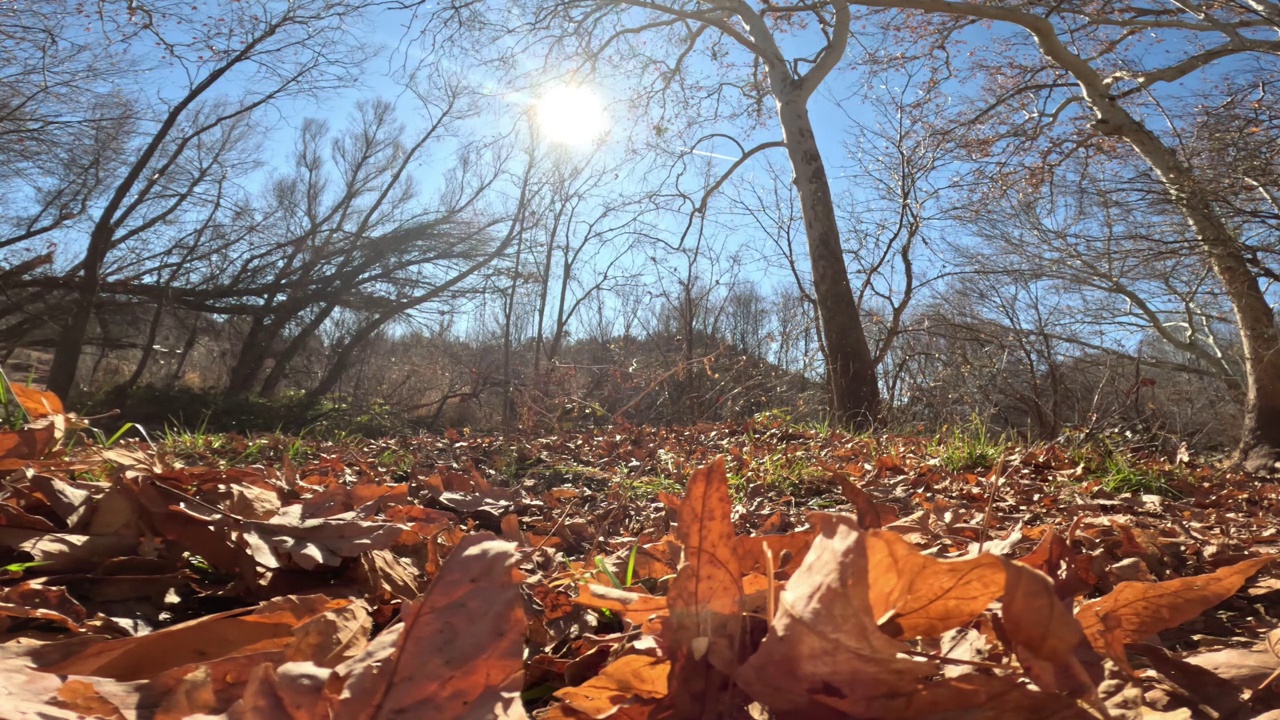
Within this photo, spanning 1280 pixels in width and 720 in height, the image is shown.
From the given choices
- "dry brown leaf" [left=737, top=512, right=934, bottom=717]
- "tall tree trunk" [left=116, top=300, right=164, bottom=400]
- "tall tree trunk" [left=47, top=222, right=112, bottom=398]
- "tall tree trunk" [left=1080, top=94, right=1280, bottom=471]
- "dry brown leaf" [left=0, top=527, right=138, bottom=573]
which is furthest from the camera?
"tall tree trunk" [left=116, top=300, right=164, bottom=400]

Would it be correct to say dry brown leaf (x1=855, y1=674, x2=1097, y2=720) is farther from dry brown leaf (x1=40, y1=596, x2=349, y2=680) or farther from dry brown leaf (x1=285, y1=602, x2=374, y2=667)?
dry brown leaf (x1=40, y1=596, x2=349, y2=680)

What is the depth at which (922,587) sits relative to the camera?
2.24 feet

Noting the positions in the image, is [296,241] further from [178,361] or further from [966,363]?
[966,363]

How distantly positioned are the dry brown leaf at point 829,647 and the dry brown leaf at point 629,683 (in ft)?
0.44

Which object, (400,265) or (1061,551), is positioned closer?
(1061,551)

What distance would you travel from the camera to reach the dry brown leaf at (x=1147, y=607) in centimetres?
83

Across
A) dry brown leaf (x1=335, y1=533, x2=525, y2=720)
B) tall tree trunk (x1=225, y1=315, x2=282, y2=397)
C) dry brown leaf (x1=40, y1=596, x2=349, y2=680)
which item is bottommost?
dry brown leaf (x1=40, y1=596, x2=349, y2=680)

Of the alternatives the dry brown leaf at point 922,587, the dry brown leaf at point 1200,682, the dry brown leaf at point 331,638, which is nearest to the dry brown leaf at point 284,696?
the dry brown leaf at point 331,638

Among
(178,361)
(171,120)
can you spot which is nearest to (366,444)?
(171,120)

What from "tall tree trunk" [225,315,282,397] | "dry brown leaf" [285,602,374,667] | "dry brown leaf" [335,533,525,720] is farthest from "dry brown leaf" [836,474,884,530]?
"tall tree trunk" [225,315,282,397]

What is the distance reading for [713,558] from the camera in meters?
0.75

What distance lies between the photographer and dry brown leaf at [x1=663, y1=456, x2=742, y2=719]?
0.71 m

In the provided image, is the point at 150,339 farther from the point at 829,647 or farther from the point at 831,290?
the point at 829,647

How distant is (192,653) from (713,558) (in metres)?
0.65
